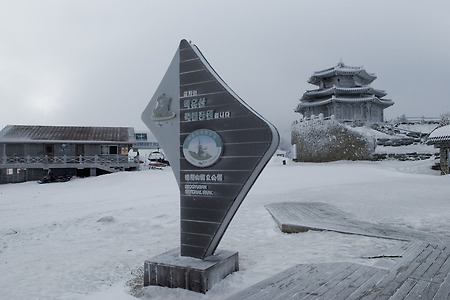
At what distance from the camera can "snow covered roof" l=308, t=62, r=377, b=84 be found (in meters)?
45.8

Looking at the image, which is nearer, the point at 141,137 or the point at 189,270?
the point at 189,270

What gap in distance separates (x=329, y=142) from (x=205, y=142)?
3271 centimetres

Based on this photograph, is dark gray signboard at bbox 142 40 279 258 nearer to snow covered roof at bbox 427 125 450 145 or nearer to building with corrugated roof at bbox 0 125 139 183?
snow covered roof at bbox 427 125 450 145

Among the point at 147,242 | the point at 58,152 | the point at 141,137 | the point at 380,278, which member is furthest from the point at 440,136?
the point at 141,137

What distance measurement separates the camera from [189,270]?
4.89m

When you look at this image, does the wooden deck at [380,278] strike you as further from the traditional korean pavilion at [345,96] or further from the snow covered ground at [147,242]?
the traditional korean pavilion at [345,96]

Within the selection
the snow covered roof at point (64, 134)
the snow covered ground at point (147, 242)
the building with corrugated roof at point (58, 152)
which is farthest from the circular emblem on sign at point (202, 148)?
the snow covered roof at point (64, 134)

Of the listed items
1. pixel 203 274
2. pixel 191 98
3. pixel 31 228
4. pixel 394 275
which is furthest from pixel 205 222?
pixel 31 228

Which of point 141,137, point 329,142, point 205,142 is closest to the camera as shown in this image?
point 205,142

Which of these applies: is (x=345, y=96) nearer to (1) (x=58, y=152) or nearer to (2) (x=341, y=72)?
(2) (x=341, y=72)

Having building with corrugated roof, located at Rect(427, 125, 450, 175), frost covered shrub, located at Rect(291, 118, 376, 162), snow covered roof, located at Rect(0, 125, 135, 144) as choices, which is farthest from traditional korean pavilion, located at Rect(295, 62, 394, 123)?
snow covered roof, located at Rect(0, 125, 135, 144)

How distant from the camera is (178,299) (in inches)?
183

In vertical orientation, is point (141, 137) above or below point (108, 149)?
above

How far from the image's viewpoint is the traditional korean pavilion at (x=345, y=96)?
147ft
